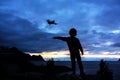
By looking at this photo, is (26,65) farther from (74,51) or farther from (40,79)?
(74,51)

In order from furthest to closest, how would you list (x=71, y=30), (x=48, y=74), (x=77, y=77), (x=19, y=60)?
(x=48, y=74)
(x=77, y=77)
(x=19, y=60)
(x=71, y=30)

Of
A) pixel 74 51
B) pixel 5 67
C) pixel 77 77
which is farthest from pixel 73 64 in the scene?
pixel 5 67

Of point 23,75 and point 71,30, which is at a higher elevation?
point 71,30

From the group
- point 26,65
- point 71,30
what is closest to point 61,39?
point 71,30

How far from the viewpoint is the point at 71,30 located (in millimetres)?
14266

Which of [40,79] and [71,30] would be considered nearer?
[71,30]

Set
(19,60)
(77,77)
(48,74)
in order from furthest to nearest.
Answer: (48,74) < (77,77) < (19,60)

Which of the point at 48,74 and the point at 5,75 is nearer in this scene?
the point at 5,75

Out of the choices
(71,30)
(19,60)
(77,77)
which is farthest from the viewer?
(77,77)

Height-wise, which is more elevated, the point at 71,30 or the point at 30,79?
the point at 71,30

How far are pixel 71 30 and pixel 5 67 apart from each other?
132 inches

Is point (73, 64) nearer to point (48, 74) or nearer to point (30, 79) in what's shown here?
point (30, 79)

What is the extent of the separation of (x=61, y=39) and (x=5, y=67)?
111 inches

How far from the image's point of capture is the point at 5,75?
15.1 metres
